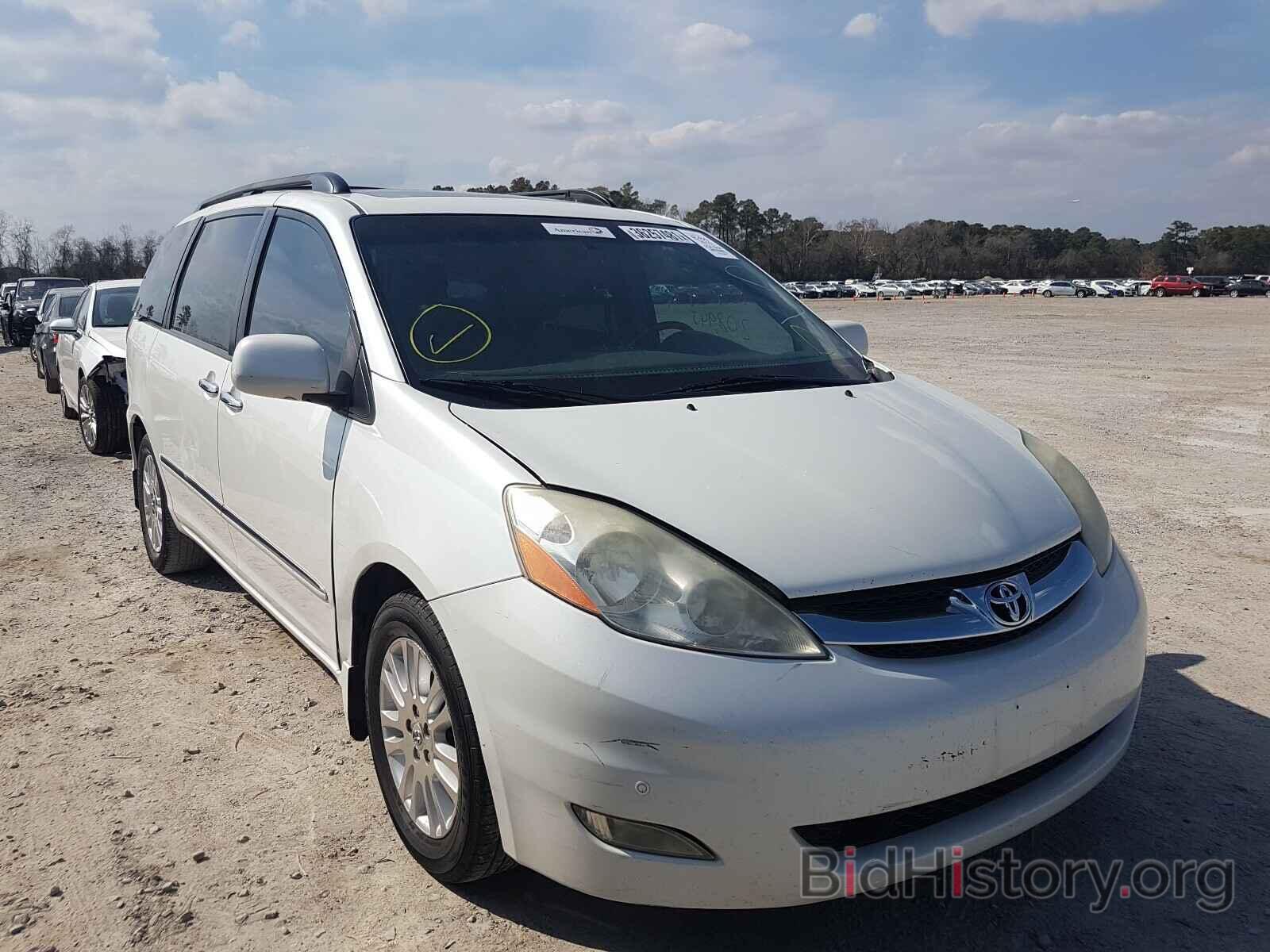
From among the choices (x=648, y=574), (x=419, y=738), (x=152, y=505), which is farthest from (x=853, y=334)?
(x=152, y=505)

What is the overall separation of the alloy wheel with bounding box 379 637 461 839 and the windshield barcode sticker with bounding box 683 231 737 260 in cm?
218

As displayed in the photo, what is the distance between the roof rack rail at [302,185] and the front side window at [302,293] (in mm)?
200

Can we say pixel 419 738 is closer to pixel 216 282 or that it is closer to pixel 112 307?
pixel 216 282

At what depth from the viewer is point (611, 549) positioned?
2223 millimetres

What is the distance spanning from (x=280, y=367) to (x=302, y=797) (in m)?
1.32

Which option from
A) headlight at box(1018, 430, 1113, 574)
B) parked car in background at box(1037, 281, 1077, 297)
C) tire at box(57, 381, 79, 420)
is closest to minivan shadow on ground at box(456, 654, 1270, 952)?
headlight at box(1018, 430, 1113, 574)

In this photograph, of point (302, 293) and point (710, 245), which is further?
point (710, 245)

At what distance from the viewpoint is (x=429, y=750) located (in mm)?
2559

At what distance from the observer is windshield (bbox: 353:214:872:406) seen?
2.96 meters

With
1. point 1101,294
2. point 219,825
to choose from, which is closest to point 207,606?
point 219,825

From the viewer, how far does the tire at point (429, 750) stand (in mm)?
2350

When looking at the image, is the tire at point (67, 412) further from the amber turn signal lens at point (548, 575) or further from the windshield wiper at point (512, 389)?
the amber turn signal lens at point (548, 575)

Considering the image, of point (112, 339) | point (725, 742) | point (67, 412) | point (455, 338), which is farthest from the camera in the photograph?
point (67, 412)

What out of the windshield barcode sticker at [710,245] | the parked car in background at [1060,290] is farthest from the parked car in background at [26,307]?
the parked car in background at [1060,290]
